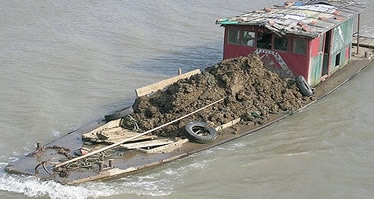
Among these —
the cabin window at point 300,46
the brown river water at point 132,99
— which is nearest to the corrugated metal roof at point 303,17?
the cabin window at point 300,46

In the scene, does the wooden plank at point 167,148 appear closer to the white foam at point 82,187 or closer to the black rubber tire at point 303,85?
the white foam at point 82,187

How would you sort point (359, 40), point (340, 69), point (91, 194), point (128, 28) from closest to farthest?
point (91, 194) → point (340, 69) → point (359, 40) → point (128, 28)

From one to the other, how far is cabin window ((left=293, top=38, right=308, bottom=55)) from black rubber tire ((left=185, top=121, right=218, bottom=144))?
4.14m

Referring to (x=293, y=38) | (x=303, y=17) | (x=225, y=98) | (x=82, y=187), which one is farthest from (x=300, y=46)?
(x=82, y=187)

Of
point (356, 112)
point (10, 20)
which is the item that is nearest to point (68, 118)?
point (356, 112)

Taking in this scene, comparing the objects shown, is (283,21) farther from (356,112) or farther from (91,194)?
(91,194)

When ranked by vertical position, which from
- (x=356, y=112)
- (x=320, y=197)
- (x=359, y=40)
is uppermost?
(x=359, y=40)

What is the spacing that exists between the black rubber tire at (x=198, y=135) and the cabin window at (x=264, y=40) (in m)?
4.08

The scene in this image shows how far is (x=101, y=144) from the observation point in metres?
13.9

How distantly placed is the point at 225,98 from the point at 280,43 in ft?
9.37

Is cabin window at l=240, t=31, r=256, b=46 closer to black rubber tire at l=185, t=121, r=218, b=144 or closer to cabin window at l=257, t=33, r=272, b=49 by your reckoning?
cabin window at l=257, t=33, r=272, b=49

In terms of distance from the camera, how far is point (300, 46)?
681 inches

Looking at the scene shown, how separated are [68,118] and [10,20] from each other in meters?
9.73

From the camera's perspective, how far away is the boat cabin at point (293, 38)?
1722 cm
